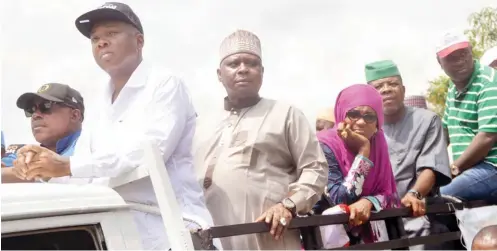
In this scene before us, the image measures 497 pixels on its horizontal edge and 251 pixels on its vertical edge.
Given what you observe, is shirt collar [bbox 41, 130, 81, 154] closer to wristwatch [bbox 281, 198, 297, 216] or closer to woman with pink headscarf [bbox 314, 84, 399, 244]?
wristwatch [bbox 281, 198, 297, 216]

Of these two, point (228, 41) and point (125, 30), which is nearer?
point (125, 30)

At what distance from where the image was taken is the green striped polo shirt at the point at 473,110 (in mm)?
3387

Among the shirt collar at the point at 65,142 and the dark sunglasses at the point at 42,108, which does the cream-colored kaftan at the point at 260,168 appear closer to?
the shirt collar at the point at 65,142

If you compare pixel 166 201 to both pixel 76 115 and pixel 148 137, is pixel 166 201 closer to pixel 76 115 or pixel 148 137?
pixel 148 137

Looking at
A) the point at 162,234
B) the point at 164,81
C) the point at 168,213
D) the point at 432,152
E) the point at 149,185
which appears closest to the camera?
the point at 168,213

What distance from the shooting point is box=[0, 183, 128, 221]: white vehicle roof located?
4.66 feet

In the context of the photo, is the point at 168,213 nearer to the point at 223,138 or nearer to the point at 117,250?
the point at 117,250

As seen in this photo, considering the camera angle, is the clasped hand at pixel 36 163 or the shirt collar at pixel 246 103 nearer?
the clasped hand at pixel 36 163

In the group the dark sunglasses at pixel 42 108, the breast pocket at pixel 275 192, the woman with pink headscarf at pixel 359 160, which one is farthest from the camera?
the woman with pink headscarf at pixel 359 160

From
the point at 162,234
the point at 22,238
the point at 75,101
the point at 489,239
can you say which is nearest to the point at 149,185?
the point at 162,234

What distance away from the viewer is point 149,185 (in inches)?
80.6

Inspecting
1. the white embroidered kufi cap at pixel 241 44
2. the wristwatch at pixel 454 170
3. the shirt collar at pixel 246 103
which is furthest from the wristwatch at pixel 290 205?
the wristwatch at pixel 454 170

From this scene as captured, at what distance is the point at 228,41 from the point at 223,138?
44 cm

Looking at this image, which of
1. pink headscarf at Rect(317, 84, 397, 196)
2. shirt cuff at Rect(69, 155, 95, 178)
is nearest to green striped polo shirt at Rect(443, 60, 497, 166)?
pink headscarf at Rect(317, 84, 397, 196)
